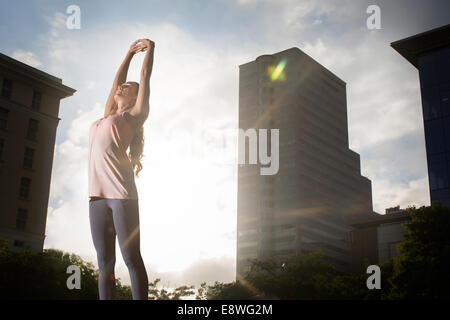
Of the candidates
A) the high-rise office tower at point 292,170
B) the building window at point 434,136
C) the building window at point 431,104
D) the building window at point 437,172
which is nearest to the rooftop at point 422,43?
the building window at point 431,104

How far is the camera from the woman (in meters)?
7.32

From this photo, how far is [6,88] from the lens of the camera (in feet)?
192

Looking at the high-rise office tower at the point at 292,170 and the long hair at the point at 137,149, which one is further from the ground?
the high-rise office tower at the point at 292,170

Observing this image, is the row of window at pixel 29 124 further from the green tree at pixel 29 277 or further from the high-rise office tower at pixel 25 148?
the green tree at pixel 29 277

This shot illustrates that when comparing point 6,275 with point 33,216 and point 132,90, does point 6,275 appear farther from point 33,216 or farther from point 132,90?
point 132,90

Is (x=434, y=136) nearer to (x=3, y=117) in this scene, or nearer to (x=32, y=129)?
(x=32, y=129)

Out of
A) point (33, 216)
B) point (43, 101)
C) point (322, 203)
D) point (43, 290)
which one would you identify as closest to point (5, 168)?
point (33, 216)

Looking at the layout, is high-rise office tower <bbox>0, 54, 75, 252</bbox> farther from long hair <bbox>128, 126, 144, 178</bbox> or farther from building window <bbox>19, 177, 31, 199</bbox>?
long hair <bbox>128, 126, 144, 178</bbox>

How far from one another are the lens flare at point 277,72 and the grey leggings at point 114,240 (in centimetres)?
15435

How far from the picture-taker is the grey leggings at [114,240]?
7277 millimetres
